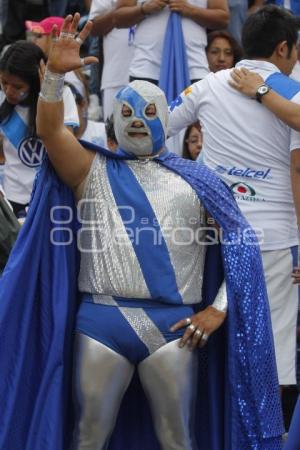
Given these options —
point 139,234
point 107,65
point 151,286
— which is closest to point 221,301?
point 151,286

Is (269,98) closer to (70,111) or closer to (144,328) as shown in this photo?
(144,328)

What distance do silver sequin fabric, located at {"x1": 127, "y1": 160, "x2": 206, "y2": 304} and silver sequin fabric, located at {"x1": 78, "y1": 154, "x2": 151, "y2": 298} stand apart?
0.15 metres

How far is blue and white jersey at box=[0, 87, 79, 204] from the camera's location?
6.54m

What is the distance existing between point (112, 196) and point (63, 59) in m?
0.60

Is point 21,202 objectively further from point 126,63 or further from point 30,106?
point 126,63

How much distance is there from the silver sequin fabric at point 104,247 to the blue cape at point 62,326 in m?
0.08

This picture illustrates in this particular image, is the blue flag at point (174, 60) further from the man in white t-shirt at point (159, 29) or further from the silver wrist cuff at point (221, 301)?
the silver wrist cuff at point (221, 301)

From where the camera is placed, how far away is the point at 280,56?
5461mm

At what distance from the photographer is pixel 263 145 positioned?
17.6ft

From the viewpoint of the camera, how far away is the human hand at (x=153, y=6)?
23.9 ft

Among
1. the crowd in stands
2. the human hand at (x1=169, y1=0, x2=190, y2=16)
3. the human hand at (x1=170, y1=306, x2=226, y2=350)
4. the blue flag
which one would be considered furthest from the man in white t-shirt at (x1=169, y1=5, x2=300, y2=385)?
the human hand at (x1=169, y1=0, x2=190, y2=16)

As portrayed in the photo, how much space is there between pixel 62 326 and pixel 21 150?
2.56 m

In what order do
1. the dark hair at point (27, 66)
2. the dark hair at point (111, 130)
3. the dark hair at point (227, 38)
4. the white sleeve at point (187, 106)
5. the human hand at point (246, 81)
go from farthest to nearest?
the dark hair at point (227, 38), the dark hair at point (27, 66), the white sleeve at point (187, 106), the human hand at point (246, 81), the dark hair at point (111, 130)

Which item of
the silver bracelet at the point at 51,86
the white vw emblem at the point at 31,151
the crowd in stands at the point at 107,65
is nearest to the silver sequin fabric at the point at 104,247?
the silver bracelet at the point at 51,86
